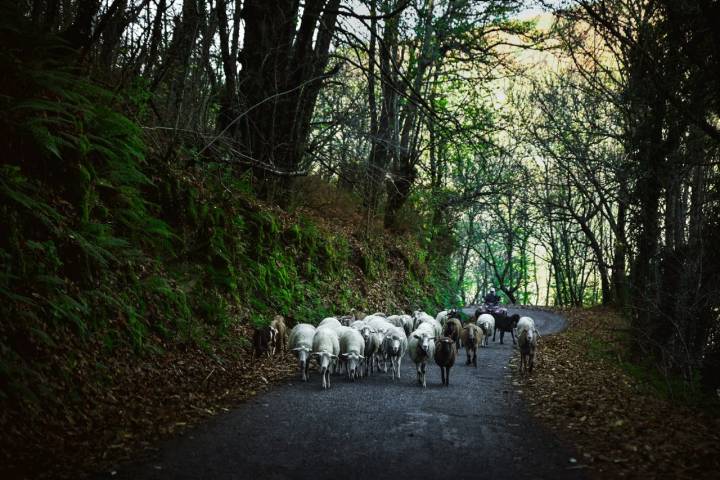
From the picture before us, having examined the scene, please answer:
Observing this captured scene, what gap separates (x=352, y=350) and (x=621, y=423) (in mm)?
5310

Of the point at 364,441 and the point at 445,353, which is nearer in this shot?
the point at 364,441

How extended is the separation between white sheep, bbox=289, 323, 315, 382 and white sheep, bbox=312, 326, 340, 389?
17cm

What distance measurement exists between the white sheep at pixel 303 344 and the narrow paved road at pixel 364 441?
0.80 metres

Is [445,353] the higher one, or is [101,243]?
[101,243]

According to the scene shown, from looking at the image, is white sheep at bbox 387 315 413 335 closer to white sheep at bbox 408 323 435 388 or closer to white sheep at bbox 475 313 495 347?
white sheep at bbox 475 313 495 347

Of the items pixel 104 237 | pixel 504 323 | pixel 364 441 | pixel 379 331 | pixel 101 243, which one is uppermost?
pixel 104 237

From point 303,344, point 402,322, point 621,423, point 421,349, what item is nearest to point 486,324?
point 402,322

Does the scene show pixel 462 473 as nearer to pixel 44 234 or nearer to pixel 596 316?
pixel 44 234

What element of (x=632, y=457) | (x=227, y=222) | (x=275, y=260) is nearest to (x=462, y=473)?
(x=632, y=457)

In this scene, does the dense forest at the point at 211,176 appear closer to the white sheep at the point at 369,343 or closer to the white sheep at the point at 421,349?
the white sheep at the point at 369,343

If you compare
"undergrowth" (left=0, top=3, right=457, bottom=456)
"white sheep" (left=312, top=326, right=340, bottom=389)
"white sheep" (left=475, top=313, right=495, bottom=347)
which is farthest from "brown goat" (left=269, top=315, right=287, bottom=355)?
"white sheep" (left=475, top=313, right=495, bottom=347)

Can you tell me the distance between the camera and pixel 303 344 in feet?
36.5

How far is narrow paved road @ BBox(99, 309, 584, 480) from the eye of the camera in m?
5.68

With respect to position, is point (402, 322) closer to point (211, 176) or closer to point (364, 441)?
point (211, 176)
